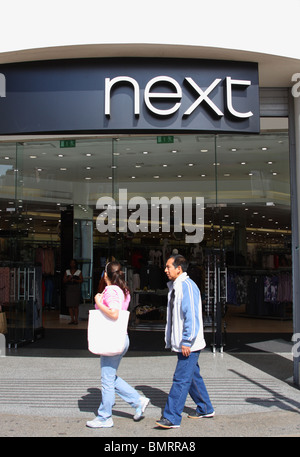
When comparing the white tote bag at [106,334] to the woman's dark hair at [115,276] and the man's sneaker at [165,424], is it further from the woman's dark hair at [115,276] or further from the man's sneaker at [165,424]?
the man's sneaker at [165,424]

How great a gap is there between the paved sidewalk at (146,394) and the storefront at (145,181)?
1.52 meters

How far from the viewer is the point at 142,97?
276 inches

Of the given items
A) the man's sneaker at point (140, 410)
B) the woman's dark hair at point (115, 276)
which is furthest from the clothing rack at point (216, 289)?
the woman's dark hair at point (115, 276)

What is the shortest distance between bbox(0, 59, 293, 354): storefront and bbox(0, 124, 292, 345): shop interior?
1.6 inches

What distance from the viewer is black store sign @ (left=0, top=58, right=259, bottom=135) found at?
700 cm

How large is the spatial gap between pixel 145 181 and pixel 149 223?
1662 mm
